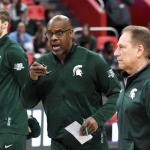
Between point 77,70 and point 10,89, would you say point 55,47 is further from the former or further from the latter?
point 10,89

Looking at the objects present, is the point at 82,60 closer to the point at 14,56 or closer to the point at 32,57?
the point at 14,56

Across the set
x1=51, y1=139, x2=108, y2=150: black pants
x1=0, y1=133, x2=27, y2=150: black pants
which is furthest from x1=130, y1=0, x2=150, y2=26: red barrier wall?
x1=51, y1=139, x2=108, y2=150: black pants

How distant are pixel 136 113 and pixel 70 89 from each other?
1302 millimetres

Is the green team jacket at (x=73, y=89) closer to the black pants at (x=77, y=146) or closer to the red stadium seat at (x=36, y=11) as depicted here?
the black pants at (x=77, y=146)

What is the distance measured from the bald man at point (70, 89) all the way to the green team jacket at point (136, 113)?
1003mm

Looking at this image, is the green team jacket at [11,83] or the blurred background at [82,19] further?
the blurred background at [82,19]

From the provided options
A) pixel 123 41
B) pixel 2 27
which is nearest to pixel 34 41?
pixel 2 27

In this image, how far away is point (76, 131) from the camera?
18.3 feet

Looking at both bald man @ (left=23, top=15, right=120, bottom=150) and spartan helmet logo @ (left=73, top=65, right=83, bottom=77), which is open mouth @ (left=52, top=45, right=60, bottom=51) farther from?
spartan helmet logo @ (left=73, top=65, right=83, bottom=77)

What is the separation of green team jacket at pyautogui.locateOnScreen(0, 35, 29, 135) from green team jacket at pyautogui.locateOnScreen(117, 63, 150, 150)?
1.77m

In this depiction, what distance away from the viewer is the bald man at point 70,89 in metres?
5.61

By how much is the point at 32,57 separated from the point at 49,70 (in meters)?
7.52

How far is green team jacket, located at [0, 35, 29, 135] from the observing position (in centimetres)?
610

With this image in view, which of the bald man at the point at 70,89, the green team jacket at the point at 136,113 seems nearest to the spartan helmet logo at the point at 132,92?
the green team jacket at the point at 136,113
